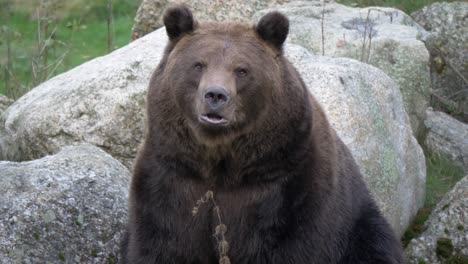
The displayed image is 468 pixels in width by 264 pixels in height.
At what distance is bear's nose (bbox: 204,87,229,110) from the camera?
527 cm

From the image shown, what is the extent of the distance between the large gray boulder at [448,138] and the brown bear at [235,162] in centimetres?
464

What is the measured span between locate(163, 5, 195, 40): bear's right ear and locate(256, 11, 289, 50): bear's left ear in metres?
0.43

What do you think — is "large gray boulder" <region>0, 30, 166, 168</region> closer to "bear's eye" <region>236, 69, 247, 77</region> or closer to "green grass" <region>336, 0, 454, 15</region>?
"bear's eye" <region>236, 69, 247, 77</region>

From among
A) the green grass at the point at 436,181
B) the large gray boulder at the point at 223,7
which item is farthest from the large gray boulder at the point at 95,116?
the green grass at the point at 436,181

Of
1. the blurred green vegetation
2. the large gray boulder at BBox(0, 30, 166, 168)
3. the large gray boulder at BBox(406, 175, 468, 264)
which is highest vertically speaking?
the large gray boulder at BBox(0, 30, 166, 168)

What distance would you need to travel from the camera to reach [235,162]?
5.66 metres

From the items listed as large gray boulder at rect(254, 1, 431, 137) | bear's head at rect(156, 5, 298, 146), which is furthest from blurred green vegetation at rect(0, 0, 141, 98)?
bear's head at rect(156, 5, 298, 146)

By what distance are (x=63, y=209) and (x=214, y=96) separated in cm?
159

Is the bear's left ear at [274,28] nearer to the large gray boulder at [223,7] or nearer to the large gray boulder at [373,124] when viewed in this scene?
the large gray boulder at [373,124]

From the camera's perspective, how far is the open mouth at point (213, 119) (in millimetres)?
5309

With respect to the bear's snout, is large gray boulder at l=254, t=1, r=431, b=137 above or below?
below

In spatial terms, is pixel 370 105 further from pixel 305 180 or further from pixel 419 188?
pixel 305 180

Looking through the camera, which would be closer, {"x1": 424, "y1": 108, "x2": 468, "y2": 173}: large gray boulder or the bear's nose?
the bear's nose

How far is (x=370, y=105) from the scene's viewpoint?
796 centimetres
